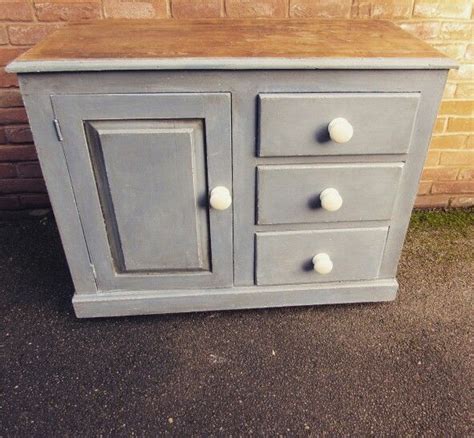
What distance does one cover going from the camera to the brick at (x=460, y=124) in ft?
5.86

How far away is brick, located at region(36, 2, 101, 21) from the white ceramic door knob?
31.2 inches

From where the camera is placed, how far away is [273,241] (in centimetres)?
134

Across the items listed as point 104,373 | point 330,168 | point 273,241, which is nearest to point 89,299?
point 104,373

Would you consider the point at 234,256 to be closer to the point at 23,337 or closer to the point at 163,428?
the point at 163,428

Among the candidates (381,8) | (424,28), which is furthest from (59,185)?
(424,28)

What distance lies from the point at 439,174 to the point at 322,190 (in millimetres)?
920

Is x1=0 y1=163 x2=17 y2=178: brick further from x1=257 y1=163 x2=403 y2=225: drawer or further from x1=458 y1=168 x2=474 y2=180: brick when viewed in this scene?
x1=458 y1=168 x2=474 y2=180: brick

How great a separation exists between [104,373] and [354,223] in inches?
32.9

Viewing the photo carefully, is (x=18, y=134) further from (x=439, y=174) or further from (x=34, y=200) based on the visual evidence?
(x=439, y=174)

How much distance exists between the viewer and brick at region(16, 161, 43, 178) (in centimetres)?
180

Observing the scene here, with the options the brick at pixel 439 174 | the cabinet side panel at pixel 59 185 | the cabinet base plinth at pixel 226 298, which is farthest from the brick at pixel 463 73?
the cabinet side panel at pixel 59 185

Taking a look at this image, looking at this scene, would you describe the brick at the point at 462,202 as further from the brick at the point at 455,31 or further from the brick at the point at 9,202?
the brick at the point at 9,202

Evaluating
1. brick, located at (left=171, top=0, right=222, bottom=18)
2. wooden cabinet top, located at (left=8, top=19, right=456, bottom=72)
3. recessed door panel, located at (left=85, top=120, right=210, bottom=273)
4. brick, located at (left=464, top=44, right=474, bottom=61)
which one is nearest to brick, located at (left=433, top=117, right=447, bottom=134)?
brick, located at (left=464, top=44, right=474, bottom=61)

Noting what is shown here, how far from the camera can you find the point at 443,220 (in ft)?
6.34
